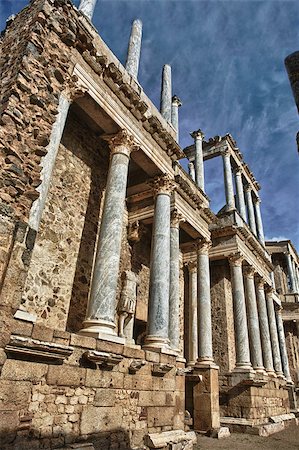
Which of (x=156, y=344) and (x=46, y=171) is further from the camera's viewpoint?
(x=156, y=344)

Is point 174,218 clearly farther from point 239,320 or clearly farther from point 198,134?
point 198,134

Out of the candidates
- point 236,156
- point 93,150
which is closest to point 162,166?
point 93,150

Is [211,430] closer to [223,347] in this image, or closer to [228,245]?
[223,347]

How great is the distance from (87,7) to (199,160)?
30.8ft

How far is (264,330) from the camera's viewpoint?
17.5 meters

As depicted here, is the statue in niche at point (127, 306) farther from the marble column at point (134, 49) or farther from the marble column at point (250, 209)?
the marble column at point (250, 209)

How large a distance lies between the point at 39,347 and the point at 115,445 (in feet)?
Result: 9.16

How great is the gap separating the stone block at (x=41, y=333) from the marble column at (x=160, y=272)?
A: 3692 millimetres

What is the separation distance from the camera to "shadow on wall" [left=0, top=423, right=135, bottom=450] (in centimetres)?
440

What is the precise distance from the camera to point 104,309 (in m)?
6.99

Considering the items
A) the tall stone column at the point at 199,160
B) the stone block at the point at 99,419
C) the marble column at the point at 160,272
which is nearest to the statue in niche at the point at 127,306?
the marble column at the point at 160,272

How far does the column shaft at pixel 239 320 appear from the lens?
45.6ft

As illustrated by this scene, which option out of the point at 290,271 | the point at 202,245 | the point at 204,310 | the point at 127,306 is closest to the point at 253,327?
the point at 204,310

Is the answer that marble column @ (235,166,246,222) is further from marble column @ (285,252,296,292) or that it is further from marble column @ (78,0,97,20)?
marble column @ (78,0,97,20)
